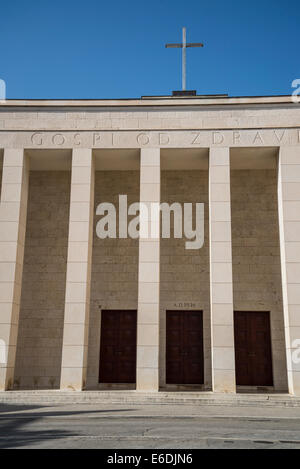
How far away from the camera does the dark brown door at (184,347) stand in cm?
2045

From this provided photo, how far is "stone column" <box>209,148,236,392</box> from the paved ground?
7.25 feet

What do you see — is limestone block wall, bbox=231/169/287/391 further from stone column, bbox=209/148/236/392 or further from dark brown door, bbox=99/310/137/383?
dark brown door, bbox=99/310/137/383

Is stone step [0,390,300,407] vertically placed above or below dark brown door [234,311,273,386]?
below

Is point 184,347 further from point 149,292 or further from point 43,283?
point 43,283

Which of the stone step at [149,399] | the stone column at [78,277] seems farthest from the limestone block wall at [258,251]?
the stone column at [78,277]

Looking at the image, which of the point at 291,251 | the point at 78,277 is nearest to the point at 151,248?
the point at 78,277

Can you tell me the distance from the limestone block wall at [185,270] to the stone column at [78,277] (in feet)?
13.4

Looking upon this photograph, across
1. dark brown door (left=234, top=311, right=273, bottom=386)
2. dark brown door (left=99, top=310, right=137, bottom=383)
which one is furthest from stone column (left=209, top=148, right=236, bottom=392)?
dark brown door (left=99, top=310, right=137, bottom=383)

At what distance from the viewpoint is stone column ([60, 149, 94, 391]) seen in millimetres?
17562

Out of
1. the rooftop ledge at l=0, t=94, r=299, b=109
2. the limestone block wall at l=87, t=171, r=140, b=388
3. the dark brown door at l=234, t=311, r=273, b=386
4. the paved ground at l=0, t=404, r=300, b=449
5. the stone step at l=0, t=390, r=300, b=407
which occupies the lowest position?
the paved ground at l=0, t=404, r=300, b=449

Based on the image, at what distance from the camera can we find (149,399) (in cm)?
1598

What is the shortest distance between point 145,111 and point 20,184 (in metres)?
5.98

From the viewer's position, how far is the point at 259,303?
2073cm
